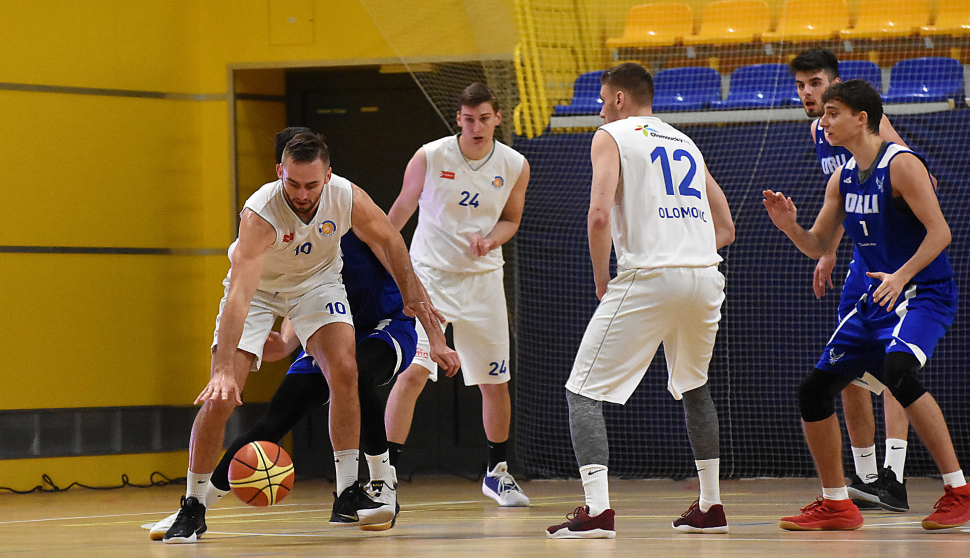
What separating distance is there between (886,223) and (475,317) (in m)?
2.22

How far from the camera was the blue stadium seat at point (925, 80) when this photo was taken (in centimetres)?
737

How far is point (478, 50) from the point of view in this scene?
25.2 feet

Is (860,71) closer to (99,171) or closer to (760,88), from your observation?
(760,88)

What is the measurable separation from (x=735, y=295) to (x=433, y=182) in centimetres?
237

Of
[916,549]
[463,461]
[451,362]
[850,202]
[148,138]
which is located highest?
[148,138]

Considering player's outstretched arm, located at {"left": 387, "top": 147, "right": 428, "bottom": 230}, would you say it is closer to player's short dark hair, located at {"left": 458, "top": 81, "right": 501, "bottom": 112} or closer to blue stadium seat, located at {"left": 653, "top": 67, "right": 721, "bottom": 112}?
player's short dark hair, located at {"left": 458, "top": 81, "right": 501, "bottom": 112}

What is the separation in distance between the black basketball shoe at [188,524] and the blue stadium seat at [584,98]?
4.30 metres

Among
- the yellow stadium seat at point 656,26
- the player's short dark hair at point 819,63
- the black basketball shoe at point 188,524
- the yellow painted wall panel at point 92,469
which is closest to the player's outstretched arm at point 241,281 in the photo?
the black basketball shoe at point 188,524

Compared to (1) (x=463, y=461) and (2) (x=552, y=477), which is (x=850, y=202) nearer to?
(2) (x=552, y=477)

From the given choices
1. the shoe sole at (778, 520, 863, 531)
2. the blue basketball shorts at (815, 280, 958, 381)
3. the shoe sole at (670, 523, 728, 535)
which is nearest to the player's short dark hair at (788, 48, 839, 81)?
the blue basketball shorts at (815, 280, 958, 381)

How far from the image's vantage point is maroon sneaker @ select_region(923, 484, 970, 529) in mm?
4215

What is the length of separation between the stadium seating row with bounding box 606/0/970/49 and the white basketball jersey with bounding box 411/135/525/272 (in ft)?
9.99

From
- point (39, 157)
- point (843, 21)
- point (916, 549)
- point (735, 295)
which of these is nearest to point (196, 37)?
point (39, 157)

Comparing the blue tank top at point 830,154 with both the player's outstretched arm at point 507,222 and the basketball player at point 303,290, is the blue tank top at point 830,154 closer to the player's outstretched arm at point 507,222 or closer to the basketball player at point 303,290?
the player's outstretched arm at point 507,222
